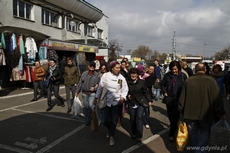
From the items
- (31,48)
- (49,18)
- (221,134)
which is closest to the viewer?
(221,134)

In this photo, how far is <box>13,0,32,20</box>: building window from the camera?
14.5m

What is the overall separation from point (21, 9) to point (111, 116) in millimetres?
14637

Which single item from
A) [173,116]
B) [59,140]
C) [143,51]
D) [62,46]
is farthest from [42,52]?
[143,51]

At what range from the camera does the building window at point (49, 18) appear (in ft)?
58.0

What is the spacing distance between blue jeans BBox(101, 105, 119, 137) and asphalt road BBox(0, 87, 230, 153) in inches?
14.3

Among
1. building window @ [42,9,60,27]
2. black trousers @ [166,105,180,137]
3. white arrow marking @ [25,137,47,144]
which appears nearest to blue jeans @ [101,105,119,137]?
black trousers @ [166,105,180,137]

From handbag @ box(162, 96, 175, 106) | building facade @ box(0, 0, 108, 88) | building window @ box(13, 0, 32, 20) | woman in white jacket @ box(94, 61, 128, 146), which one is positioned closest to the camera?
woman in white jacket @ box(94, 61, 128, 146)

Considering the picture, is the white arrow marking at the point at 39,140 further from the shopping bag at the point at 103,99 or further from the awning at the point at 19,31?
the awning at the point at 19,31

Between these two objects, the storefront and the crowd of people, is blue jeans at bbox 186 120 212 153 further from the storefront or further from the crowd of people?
the storefront

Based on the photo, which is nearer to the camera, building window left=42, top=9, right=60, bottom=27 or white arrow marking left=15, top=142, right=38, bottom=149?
white arrow marking left=15, top=142, right=38, bottom=149

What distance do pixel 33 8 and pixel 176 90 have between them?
15619 mm

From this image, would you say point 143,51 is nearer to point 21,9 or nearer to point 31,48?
point 21,9

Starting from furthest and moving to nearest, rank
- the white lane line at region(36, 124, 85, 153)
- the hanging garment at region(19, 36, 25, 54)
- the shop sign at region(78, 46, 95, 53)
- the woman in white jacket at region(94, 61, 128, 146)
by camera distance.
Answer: the shop sign at region(78, 46, 95, 53) < the hanging garment at region(19, 36, 25, 54) < the woman in white jacket at region(94, 61, 128, 146) < the white lane line at region(36, 124, 85, 153)

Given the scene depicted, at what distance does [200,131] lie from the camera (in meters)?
3.43
